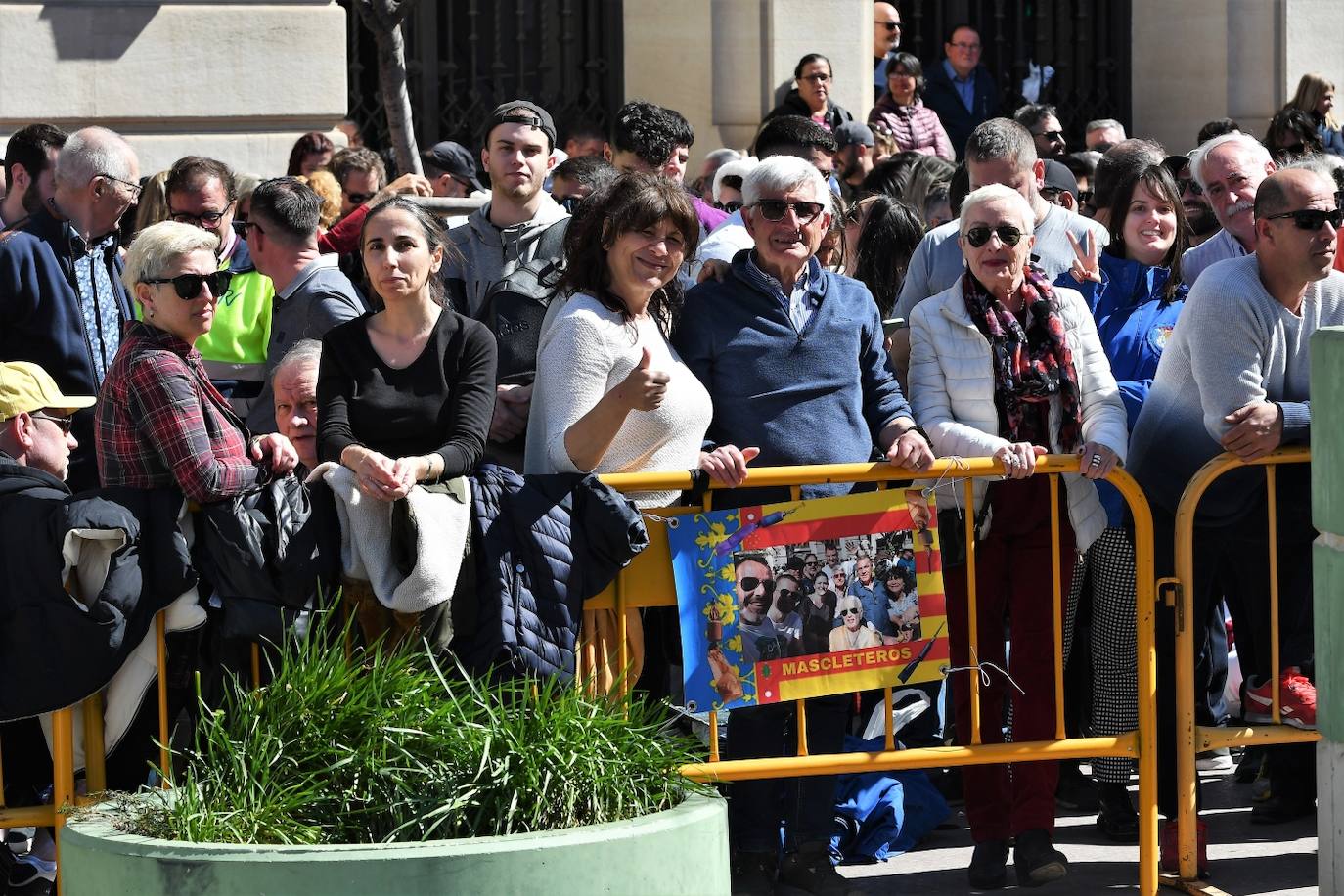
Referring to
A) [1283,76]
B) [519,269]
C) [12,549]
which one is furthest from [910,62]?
[12,549]

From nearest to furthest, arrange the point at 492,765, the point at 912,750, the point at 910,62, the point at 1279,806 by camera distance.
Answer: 1. the point at 492,765
2. the point at 912,750
3. the point at 1279,806
4. the point at 910,62

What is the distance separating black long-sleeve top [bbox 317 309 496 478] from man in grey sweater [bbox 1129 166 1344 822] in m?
2.01

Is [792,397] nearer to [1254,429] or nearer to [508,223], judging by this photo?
[1254,429]

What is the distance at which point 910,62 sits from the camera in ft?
44.7

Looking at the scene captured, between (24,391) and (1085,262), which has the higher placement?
(1085,262)

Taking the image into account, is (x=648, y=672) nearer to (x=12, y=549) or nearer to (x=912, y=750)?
(x=912, y=750)

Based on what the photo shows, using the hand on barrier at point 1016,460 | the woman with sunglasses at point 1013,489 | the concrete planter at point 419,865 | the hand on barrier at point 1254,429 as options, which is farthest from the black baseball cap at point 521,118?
the concrete planter at point 419,865

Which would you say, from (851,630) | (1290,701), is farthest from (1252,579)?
(851,630)

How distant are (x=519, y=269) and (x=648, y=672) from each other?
1.58 m

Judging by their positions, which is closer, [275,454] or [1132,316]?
[275,454]

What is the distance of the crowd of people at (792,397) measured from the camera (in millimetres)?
5422

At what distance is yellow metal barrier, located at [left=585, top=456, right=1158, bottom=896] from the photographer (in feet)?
18.2

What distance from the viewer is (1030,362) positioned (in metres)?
5.97

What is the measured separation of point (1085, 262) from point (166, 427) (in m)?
3.31
